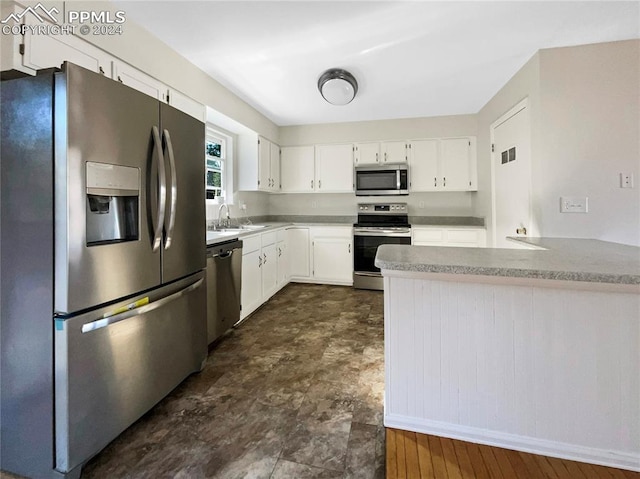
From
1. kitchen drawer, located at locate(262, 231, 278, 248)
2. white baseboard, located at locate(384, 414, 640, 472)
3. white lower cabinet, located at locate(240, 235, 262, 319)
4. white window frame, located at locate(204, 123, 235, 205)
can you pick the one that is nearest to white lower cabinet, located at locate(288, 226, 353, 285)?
kitchen drawer, located at locate(262, 231, 278, 248)

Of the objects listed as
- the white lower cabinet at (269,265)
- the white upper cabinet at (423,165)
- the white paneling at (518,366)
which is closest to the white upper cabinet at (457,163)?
the white upper cabinet at (423,165)

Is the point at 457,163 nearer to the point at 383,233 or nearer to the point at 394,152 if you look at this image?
the point at 394,152

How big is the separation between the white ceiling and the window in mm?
750

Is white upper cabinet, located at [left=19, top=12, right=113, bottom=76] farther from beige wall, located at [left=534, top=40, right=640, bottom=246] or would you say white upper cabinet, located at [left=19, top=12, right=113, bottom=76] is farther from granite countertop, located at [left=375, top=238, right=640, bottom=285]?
beige wall, located at [left=534, top=40, right=640, bottom=246]

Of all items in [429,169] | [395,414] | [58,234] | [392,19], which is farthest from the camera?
[429,169]

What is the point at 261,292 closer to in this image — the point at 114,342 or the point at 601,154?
the point at 114,342

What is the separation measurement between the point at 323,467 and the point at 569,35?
313cm

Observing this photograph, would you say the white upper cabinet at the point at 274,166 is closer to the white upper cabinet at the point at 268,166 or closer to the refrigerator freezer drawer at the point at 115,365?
the white upper cabinet at the point at 268,166

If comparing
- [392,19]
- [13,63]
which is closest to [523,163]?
[392,19]

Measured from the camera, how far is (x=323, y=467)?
1333mm

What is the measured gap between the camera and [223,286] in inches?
98.0

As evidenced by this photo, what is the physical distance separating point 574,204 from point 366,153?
270cm

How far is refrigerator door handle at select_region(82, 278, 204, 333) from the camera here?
4.22 ft

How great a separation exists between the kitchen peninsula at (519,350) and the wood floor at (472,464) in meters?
0.04
